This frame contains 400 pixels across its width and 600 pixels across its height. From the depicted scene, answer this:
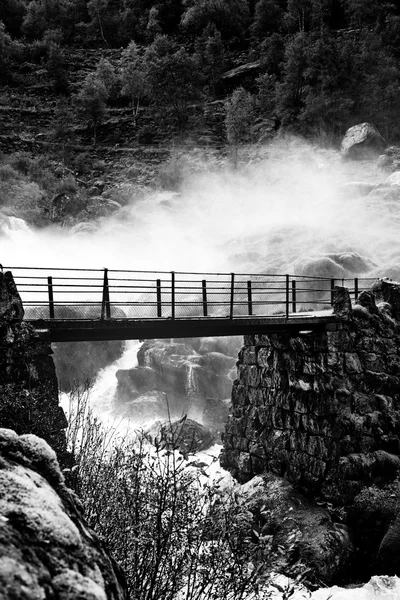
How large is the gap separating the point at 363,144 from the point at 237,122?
13751mm

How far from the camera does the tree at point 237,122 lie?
57.5 metres

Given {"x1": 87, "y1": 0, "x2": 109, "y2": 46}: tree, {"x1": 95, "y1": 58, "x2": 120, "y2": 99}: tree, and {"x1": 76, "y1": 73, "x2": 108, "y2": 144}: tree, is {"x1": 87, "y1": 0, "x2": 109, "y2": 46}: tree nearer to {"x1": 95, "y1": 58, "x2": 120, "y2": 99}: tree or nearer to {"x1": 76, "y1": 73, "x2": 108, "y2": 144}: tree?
{"x1": 95, "y1": 58, "x2": 120, "y2": 99}: tree

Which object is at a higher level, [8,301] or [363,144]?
[363,144]

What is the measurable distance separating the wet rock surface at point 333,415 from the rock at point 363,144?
36.4 metres

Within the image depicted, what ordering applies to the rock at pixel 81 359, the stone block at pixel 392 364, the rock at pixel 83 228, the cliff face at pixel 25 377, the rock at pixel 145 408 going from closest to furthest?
A: the cliff face at pixel 25 377 → the stone block at pixel 392 364 → the rock at pixel 145 408 → the rock at pixel 81 359 → the rock at pixel 83 228

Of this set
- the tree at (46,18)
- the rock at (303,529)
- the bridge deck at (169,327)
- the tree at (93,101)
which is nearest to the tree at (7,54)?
the tree at (46,18)

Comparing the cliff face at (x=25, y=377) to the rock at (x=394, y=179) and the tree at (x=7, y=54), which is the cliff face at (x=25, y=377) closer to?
the rock at (x=394, y=179)

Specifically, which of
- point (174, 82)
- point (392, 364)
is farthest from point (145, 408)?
point (174, 82)

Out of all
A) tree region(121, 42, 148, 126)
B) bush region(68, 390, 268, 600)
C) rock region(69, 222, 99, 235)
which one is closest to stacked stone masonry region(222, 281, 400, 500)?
bush region(68, 390, 268, 600)

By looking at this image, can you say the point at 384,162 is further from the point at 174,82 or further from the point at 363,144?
the point at 174,82

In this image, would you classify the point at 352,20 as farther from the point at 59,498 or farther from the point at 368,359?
the point at 59,498

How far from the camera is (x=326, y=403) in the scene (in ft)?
56.2

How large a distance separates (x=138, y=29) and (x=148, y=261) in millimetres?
58116

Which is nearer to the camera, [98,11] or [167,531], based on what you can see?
[167,531]
